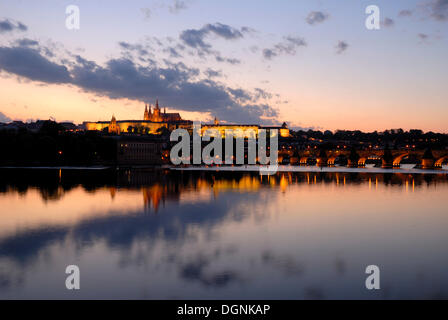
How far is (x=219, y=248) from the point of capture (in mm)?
19188

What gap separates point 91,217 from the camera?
27.3 meters

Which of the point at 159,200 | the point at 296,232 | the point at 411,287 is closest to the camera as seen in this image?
the point at 411,287

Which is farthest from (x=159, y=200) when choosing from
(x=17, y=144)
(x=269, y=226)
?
(x=17, y=144)

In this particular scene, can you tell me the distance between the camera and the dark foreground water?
13695mm

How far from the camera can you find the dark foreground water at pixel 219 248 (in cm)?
1370
